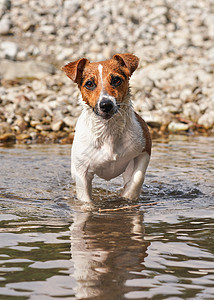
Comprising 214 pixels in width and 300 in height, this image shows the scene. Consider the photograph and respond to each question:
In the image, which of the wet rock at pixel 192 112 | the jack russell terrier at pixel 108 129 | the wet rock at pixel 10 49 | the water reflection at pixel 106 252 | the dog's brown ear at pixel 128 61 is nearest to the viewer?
the water reflection at pixel 106 252

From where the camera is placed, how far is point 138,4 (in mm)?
24000

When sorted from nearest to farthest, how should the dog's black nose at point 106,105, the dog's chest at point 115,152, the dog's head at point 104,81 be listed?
the dog's black nose at point 106,105
the dog's head at point 104,81
the dog's chest at point 115,152

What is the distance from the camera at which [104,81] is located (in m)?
5.70

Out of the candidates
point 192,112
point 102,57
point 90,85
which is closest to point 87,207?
point 90,85

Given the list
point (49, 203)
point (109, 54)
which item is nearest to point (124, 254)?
point (49, 203)

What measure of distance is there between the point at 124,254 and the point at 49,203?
2309 millimetres

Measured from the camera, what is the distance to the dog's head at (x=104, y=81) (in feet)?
18.2

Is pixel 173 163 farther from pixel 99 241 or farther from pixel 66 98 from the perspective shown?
pixel 66 98

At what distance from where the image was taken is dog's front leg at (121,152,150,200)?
6.49 m

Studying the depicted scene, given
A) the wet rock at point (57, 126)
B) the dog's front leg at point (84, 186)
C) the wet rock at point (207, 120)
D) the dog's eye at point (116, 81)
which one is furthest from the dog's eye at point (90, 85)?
the wet rock at point (207, 120)

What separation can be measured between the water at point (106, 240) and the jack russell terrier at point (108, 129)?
408 mm

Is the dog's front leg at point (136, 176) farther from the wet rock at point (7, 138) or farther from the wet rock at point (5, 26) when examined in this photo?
the wet rock at point (5, 26)

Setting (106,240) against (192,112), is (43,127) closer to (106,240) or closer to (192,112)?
(192,112)

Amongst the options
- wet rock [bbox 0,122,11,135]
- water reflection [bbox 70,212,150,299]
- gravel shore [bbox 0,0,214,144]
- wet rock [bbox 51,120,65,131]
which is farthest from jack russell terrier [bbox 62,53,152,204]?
wet rock [bbox 0,122,11,135]
